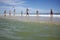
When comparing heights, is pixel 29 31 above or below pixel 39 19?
below

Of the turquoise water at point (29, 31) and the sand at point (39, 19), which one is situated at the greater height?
the sand at point (39, 19)

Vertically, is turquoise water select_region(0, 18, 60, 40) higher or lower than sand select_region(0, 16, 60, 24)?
lower

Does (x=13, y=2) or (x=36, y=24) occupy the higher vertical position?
(x=13, y=2)

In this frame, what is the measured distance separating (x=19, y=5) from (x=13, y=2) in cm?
13

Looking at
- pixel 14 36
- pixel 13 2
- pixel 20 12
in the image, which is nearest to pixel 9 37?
pixel 14 36

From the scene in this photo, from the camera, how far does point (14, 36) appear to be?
1.96 m

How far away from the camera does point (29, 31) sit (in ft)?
6.45

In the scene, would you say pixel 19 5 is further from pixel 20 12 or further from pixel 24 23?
pixel 24 23

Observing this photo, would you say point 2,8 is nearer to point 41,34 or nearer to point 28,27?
point 28,27

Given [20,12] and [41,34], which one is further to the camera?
[20,12]

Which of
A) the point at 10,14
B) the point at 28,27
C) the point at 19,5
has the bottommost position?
the point at 28,27

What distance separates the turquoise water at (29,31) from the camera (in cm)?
192

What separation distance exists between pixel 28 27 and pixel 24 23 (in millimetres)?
109

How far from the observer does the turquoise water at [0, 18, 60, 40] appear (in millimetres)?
1917
